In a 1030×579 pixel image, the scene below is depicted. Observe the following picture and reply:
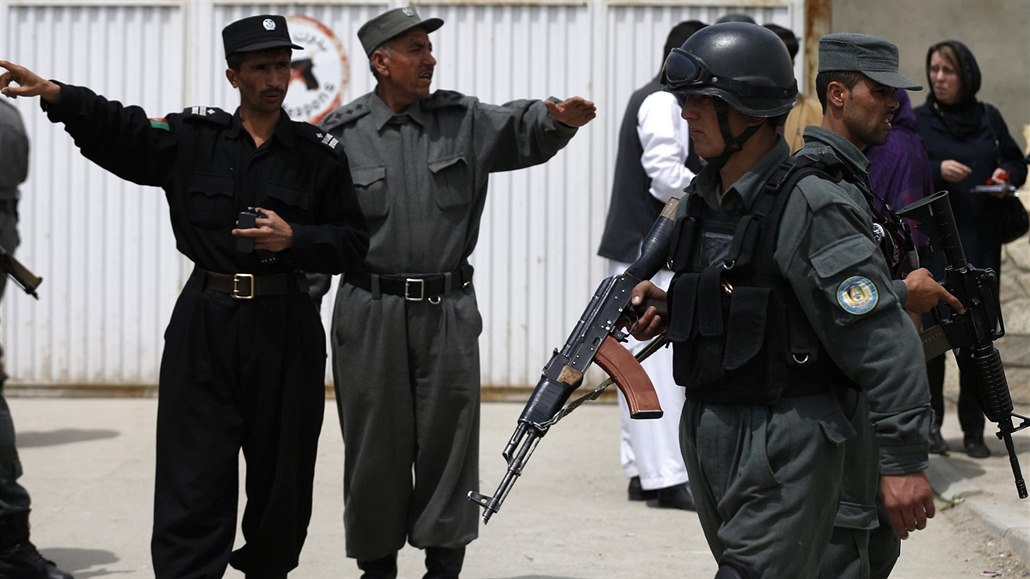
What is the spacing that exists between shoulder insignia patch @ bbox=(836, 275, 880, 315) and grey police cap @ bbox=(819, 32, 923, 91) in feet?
2.45

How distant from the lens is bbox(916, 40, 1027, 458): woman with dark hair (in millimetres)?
7930

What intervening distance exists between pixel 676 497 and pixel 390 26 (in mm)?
2655

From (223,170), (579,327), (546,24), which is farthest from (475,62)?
(579,327)

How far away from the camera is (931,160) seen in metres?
7.93

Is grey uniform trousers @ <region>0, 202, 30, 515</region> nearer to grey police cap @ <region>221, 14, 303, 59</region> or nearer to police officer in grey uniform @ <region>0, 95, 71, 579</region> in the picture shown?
police officer in grey uniform @ <region>0, 95, 71, 579</region>

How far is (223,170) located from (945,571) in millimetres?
3132

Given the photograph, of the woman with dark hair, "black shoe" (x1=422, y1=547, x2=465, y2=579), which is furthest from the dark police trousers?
the woman with dark hair

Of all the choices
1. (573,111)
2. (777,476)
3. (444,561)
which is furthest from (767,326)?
(444,561)

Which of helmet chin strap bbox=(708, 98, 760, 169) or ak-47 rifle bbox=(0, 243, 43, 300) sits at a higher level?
helmet chin strap bbox=(708, 98, 760, 169)

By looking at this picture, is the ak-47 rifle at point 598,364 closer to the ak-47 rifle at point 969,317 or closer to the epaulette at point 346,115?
the ak-47 rifle at point 969,317

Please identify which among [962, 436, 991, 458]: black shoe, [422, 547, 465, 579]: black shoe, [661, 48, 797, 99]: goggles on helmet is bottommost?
[422, 547, 465, 579]: black shoe

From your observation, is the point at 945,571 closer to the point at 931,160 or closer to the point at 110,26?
the point at 931,160

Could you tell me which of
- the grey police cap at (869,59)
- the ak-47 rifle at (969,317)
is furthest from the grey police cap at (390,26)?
the ak-47 rifle at (969,317)

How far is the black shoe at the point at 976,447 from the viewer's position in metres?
7.97
